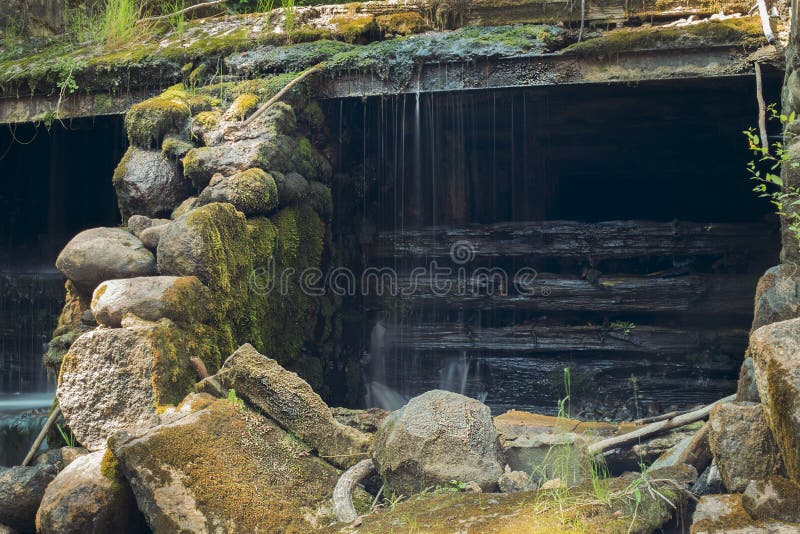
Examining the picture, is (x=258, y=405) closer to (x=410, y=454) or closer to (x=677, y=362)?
(x=410, y=454)

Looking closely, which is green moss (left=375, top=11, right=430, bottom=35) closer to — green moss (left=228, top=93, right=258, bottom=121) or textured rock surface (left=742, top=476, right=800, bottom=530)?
green moss (left=228, top=93, right=258, bottom=121)

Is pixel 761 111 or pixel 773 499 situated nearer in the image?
pixel 773 499

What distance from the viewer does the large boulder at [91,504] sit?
388 centimetres

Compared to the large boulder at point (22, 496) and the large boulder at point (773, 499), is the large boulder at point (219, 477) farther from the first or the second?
the large boulder at point (773, 499)

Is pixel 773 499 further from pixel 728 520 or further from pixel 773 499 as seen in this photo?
pixel 728 520

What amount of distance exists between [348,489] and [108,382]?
1.50m

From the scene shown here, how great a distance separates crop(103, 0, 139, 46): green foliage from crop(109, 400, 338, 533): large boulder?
4.66 meters

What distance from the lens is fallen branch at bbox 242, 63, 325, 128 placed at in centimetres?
611

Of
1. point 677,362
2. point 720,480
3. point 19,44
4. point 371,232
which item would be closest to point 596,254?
point 677,362

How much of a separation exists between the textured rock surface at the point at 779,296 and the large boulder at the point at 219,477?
253 centimetres

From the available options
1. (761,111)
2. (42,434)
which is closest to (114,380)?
(42,434)

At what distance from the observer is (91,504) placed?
389cm

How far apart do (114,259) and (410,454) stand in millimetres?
2301

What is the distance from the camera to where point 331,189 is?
7.58 m
